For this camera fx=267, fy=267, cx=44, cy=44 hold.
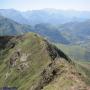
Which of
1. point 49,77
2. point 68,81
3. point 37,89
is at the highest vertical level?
point 68,81

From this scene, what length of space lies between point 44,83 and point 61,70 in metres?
13.1

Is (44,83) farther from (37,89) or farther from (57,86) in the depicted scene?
(57,86)

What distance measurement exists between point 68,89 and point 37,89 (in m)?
48.7

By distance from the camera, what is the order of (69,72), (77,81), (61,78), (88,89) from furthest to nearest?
(69,72) < (61,78) < (77,81) < (88,89)

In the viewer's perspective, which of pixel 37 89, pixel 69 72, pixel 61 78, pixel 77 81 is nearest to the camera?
pixel 77 81

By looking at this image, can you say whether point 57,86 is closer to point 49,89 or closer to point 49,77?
point 49,89

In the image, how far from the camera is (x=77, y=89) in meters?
118

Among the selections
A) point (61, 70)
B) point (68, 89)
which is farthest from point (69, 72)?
point (68, 89)

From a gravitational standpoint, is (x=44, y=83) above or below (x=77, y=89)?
below

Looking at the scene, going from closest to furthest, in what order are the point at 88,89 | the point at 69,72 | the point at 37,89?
the point at 88,89
the point at 69,72
the point at 37,89

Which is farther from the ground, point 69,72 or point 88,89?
point 88,89

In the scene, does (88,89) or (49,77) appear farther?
(49,77)

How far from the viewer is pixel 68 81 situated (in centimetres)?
13562

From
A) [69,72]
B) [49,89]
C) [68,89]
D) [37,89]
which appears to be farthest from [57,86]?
[37,89]
